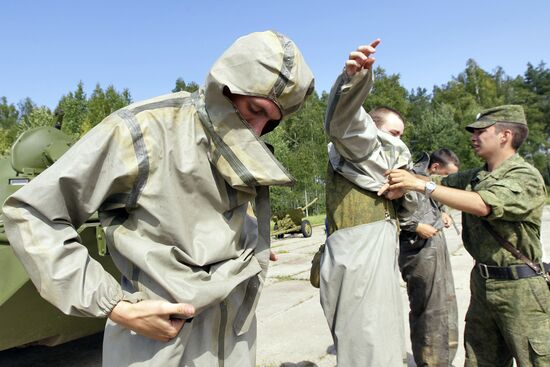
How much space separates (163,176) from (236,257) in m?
0.40

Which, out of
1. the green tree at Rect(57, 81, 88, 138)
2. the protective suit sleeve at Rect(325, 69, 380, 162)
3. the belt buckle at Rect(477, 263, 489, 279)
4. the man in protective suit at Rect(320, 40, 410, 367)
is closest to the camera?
the protective suit sleeve at Rect(325, 69, 380, 162)

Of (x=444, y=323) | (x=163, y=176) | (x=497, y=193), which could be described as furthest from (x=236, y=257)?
(x=444, y=323)

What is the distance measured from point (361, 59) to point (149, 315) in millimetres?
1141

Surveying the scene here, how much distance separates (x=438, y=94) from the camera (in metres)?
55.1

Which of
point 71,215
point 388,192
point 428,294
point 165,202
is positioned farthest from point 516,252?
point 71,215

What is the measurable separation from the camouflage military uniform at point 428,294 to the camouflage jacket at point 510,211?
1.54 feet

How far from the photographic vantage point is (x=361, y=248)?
225 centimetres

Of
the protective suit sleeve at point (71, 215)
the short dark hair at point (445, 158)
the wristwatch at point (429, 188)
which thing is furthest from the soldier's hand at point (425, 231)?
the protective suit sleeve at point (71, 215)

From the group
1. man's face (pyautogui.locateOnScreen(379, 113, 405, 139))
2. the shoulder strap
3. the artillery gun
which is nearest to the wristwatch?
man's face (pyautogui.locateOnScreen(379, 113, 405, 139))

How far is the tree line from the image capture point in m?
26.8

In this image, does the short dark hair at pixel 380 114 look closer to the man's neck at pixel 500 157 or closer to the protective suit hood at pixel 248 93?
the man's neck at pixel 500 157

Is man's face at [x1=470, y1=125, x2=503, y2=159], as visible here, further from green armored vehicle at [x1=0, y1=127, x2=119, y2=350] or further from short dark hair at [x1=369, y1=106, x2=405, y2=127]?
green armored vehicle at [x1=0, y1=127, x2=119, y2=350]

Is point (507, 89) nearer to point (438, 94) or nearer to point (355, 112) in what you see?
point (438, 94)

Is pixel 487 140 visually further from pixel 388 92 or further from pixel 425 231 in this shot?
pixel 388 92
